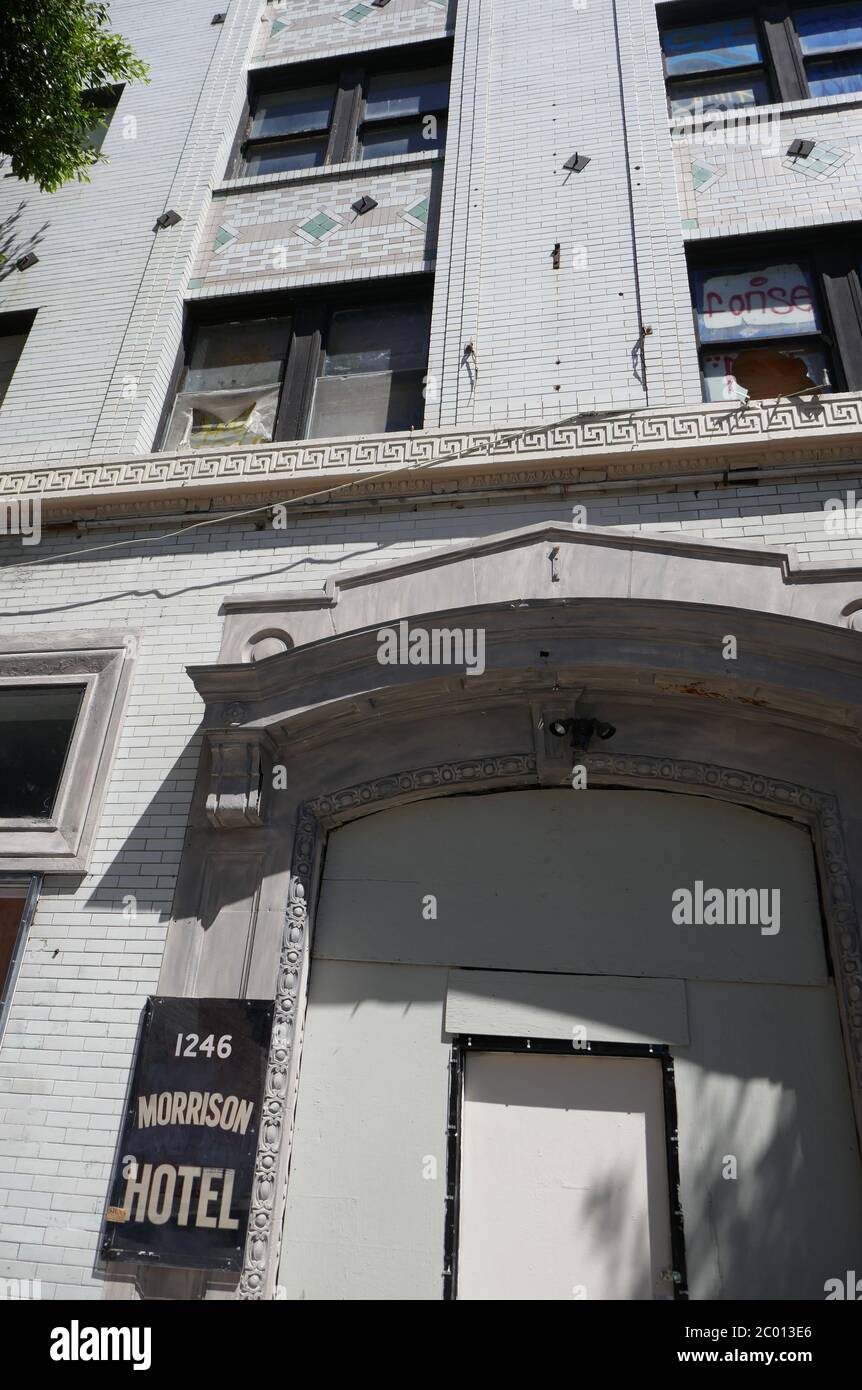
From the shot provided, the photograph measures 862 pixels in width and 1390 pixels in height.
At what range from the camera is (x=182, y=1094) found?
475cm

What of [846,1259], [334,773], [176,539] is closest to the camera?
[846,1259]

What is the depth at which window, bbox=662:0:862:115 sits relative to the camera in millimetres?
8297

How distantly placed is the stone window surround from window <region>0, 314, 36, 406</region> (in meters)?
3.60

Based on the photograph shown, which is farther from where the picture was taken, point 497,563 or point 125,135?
point 125,135

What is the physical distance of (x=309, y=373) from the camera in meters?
7.75

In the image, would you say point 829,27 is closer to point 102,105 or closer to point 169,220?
point 169,220

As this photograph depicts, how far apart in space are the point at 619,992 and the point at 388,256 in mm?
6649

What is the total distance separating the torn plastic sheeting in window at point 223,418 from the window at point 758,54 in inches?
192

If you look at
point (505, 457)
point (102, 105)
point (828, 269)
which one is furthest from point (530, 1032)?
point (102, 105)

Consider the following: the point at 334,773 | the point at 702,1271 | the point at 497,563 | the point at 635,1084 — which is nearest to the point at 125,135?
the point at 497,563

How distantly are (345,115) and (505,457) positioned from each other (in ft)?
18.9

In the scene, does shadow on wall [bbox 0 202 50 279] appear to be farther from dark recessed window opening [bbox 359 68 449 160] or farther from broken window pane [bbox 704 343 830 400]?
broken window pane [bbox 704 343 830 400]

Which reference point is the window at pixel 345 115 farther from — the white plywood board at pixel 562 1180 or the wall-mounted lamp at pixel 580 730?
the white plywood board at pixel 562 1180
